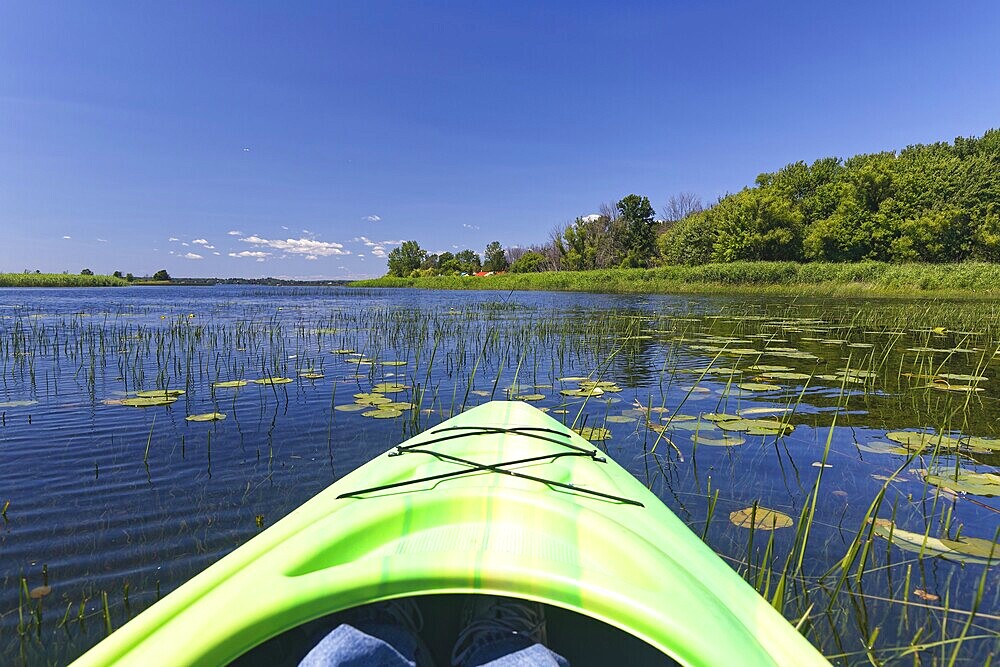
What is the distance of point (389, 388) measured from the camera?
463 cm

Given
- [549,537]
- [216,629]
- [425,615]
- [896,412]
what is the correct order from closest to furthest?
[216,629]
[549,537]
[425,615]
[896,412]

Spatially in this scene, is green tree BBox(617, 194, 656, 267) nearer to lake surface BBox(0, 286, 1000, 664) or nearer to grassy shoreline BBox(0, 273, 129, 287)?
lake surface BBox(0, 286, 1000, 664)

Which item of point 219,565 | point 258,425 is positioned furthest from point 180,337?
point 219,565

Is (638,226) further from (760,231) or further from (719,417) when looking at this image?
(719,417)

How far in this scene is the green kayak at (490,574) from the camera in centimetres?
86

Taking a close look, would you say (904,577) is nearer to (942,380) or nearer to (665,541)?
(665,541)

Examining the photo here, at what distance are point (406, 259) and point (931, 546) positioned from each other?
63.3 meters

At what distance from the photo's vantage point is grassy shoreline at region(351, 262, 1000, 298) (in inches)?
730

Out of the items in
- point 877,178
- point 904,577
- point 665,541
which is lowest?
point 904,577

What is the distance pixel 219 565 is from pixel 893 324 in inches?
446

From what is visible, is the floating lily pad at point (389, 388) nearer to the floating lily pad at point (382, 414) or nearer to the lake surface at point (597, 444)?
the lake surface at point (597, 444)

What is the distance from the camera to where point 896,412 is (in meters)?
3.95

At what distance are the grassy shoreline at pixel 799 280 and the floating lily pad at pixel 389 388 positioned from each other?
1844cm

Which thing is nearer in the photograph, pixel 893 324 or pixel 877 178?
pixel 893 324
